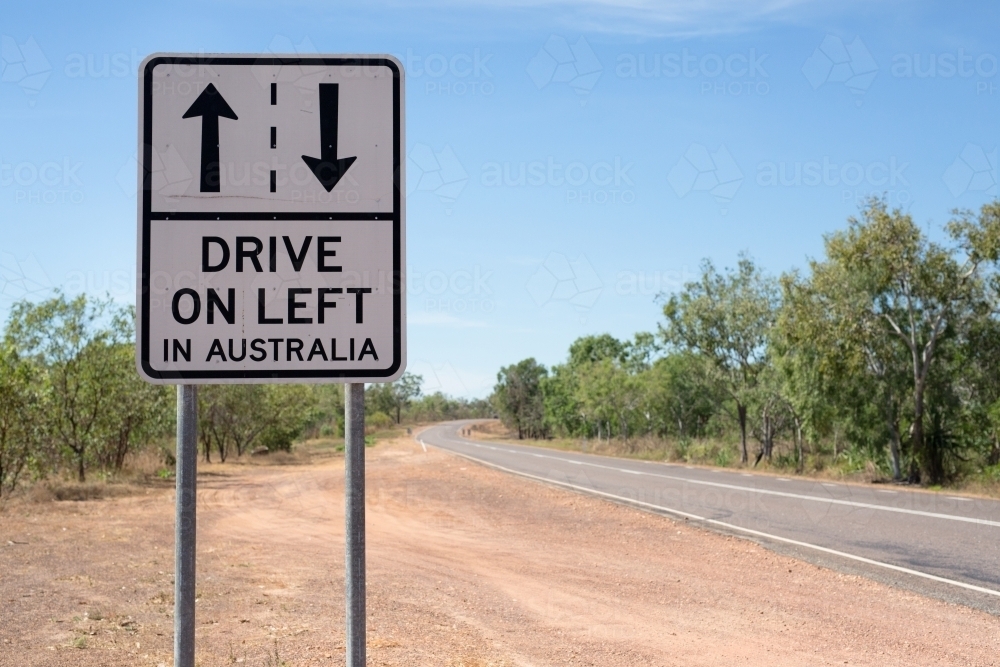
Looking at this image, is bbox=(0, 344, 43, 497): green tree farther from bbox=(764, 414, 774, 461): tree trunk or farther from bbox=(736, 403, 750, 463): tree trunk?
bbox=(736, 403, 750, 463): tree trunk

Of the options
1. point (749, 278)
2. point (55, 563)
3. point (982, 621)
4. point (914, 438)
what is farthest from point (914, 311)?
point (55, 563)

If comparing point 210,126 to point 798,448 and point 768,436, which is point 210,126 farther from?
point 768,436

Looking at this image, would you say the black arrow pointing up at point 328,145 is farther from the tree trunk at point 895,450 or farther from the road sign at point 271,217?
the tree trunk at point 895,450

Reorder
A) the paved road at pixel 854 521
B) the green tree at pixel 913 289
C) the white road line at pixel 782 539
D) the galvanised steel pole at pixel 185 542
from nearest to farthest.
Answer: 1. the galvanised steel pole at pixel 185 542
2. the white road line at pixel 782 539
3. the paved road at pixel 854 521
4. the green tree at pixel 913 289

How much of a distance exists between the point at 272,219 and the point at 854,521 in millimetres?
14619

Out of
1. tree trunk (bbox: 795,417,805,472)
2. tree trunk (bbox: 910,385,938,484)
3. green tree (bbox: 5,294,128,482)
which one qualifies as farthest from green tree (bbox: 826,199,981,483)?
green tree (bbox: 5,294,128,482)

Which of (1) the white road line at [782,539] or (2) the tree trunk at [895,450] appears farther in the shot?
(2) the tree trunk at [895,450]

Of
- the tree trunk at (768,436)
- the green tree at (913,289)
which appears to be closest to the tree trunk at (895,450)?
the green tree at (913,289)

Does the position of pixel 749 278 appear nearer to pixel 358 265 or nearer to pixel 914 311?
pixel 914 311

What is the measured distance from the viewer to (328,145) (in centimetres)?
248

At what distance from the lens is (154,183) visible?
245 centimetres

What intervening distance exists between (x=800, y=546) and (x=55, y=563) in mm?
9587

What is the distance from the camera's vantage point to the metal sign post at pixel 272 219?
8.00ft

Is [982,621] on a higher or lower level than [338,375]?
lower
